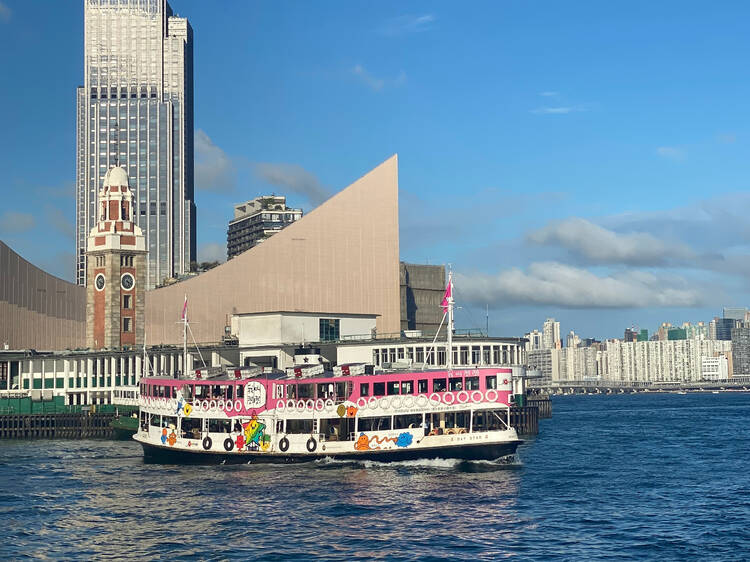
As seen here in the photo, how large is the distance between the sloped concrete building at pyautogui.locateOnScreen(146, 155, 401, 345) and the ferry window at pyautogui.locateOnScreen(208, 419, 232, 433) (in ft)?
156

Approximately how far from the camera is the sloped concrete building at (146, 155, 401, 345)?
113125 millimetres

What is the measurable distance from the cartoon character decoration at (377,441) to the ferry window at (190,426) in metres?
11.6

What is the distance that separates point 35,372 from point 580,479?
77677mm

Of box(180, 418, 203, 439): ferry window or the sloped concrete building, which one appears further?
the sloped concrete building

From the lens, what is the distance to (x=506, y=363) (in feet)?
331

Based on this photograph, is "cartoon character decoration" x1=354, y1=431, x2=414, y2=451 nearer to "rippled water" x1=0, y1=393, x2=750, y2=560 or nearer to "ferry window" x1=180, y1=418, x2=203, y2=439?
"rippled water" x1=0, y1=393, x2=750, y2=560

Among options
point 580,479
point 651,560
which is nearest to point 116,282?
point 580,479

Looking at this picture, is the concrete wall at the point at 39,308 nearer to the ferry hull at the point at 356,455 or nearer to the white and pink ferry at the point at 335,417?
the white and pink ferry at the point at 335,417

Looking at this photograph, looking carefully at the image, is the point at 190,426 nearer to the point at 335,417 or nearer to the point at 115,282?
the point at 335,417

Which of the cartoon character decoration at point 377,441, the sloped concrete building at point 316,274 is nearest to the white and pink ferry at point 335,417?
the cartoon character decoration at point 377,441

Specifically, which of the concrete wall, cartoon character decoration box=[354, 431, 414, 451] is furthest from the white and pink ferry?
the concrete wall

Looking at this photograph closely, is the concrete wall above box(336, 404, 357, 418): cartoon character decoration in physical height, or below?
above

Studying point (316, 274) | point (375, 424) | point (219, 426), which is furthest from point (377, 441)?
point (316, 274)

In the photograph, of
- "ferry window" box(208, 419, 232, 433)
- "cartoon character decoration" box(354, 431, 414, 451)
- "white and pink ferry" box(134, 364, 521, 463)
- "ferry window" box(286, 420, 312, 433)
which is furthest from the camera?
"ferry window" box(208, 419, 232, 433)
